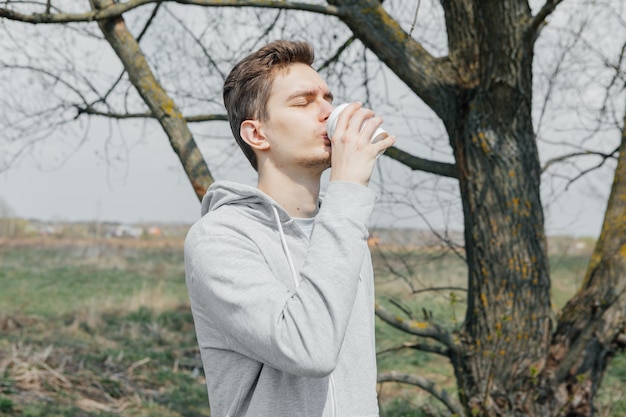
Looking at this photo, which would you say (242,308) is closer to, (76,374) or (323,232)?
(323,232)

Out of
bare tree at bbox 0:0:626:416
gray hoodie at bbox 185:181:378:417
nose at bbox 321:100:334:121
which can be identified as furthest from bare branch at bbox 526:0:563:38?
gray hoodie at bbox 185:181:378:417

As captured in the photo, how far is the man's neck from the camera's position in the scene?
153cm

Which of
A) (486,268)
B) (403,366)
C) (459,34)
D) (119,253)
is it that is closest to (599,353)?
(486,268)

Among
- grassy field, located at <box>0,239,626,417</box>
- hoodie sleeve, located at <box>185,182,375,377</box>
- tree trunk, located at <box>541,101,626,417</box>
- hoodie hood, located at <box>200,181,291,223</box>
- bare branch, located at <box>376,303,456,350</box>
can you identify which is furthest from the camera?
grassy field, located at <box>0,239,626,417</box>

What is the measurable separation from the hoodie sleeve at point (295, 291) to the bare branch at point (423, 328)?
2.38 metres

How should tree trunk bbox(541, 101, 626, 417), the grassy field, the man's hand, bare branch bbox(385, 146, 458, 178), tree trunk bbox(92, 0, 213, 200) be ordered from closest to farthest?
the man's hand, tree trunk bbox(92, 0, 213, 200), tree trunk bbox(541, 101, 626, 417), bare branch bbox(385, 146, 458, 178), the grassy field

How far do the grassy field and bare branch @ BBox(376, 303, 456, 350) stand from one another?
3.8 inches

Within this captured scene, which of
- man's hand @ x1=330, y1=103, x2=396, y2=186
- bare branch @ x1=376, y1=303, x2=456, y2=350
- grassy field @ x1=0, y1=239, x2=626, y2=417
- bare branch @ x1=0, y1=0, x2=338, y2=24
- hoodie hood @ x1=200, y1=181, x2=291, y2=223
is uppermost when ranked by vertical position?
bare branch @ x1=0, y1=0, x2=338, y2=24

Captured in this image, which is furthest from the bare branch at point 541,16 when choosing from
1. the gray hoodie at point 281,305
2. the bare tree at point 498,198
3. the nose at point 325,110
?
the gray hoodie at point 281,305

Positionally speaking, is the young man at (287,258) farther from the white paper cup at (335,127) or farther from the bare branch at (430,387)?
the bare branch at (430,387)

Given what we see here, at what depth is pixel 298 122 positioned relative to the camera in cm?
151

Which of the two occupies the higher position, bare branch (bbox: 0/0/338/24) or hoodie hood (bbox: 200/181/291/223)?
bare branch (bbox: 0/0/338/24)

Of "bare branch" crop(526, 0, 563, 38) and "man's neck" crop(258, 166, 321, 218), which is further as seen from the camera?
"bare branch" crop(526, 0, 563, 38)

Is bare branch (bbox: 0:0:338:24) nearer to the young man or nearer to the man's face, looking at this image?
the young man
